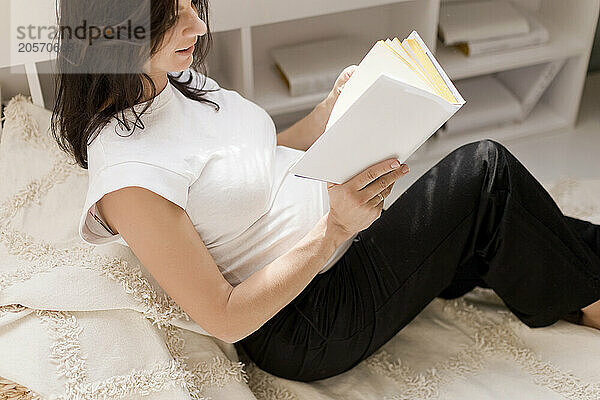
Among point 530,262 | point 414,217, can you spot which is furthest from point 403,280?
point 530,262

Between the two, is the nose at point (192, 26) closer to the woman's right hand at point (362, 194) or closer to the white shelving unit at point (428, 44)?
the woman's right hand at point (362, 194)

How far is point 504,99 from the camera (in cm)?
206

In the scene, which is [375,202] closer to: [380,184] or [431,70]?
[380,184]

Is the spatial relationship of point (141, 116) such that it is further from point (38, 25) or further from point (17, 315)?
point (38, 25)

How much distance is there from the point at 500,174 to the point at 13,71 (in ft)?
3.36

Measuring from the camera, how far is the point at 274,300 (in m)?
1.11

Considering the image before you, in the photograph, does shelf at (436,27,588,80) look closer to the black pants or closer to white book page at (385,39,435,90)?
the black pants

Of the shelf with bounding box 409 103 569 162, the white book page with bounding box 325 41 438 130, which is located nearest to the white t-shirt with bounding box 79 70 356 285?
the white book page with bounding box 325 41 438 130

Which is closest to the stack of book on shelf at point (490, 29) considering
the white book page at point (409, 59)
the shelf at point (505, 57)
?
the shelf at point (505, 57)

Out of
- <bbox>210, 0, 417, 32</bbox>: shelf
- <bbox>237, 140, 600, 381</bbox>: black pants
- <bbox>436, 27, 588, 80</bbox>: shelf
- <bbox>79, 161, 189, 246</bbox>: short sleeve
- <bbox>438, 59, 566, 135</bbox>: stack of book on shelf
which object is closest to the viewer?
<bbox>79, 161, 189, 246</bbox>: short sleeve

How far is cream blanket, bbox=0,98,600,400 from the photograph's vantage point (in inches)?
43.2

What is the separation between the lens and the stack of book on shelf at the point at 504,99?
202cm

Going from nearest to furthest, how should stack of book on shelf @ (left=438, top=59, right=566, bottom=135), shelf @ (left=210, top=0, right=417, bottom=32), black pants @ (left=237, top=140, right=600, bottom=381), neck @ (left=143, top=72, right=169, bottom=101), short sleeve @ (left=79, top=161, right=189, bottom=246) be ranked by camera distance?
short sleeve @ (left=79, top=161, right=189, bottom=246) < neck @ (left=143, top=72, right=169, bottom=101) < black pants @ (left=237, top=140, right=600, bottom=381) < shelf @ (left=210, top=0, right=417, bottom=32) < stack of book on shelf @ (left=438, top=59, right=566, bottom=135)

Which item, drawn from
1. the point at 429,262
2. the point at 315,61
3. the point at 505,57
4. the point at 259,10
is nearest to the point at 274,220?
the point at 429,262
